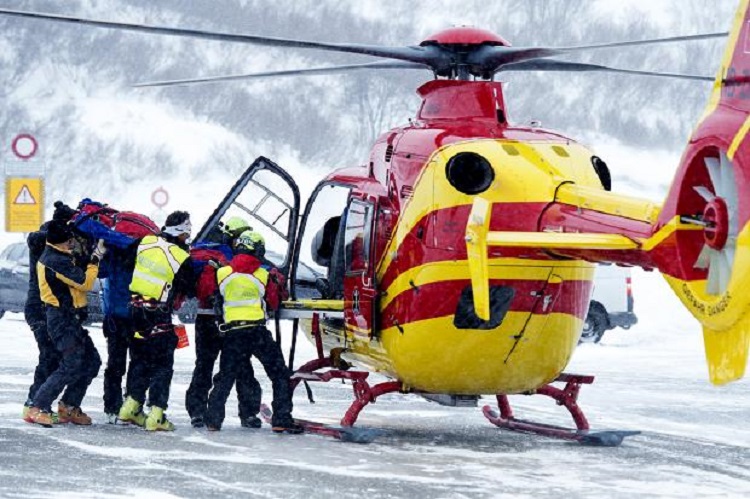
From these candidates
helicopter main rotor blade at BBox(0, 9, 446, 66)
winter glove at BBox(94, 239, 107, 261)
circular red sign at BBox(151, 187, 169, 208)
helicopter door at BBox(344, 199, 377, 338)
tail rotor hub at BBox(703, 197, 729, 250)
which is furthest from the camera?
circular red sign at BBox(151, 187, 169, 208)

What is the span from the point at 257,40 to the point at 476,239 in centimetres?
231

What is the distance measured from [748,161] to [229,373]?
5.58 m

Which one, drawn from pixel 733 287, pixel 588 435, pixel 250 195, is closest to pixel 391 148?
pixel 588 435

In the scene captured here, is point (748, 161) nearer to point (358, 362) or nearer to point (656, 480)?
point (656, 480)

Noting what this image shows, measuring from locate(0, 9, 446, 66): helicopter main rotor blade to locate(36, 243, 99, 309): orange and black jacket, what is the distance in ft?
6.97

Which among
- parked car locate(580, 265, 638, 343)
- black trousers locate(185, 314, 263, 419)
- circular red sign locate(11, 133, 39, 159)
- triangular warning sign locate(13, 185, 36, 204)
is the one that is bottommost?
black trousers locate(185, 314, 263, 419)

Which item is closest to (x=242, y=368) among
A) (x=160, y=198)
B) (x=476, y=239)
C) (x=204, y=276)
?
(x=204, y=276)

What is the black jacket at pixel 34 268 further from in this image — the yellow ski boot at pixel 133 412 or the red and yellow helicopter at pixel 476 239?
the red and yellow helicopter at pixel 476 239

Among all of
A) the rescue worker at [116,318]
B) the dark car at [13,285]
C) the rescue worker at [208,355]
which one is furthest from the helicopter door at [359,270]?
the dark car at [13,285]

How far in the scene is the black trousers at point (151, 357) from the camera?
11477 millimetres

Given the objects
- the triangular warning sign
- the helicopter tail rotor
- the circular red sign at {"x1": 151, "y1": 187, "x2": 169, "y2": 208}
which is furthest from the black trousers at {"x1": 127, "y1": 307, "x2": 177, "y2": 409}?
the circular red sign at {"x1": 151, "y1": 187, "x2": 169, "y2": 208}

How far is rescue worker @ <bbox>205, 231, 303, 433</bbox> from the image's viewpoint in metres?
11.5

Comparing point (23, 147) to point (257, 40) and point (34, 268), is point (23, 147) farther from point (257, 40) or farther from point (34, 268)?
point (257, 40)

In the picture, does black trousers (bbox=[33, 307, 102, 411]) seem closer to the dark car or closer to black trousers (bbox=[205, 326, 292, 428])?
black trousers (bbox=[205, 326, 292, 428])
